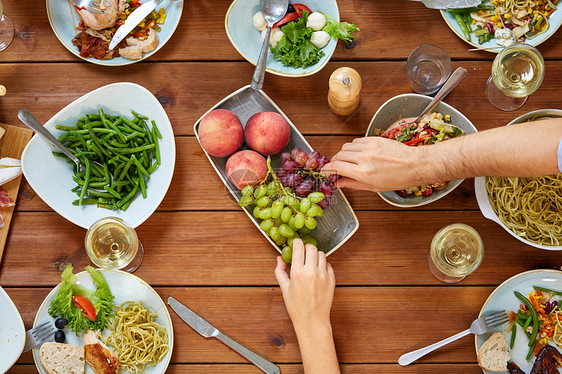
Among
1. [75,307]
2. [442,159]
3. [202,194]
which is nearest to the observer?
[442,159]

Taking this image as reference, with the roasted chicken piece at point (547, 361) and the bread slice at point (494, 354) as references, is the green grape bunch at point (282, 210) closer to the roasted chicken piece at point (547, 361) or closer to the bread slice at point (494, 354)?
the bread slice at point (494, 354)

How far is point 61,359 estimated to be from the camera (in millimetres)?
1434

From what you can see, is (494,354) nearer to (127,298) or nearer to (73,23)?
(127,298)

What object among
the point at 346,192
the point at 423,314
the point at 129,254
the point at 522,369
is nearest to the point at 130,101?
the point at 129,254

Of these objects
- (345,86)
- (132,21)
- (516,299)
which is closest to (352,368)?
(516,299)

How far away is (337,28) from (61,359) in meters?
1.29

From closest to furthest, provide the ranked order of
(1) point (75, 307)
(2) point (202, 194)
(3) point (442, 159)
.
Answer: (3) point (442, 159)
(1) point (75, 307)
(2) point (202, 194)

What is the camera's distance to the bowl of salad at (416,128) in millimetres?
1443

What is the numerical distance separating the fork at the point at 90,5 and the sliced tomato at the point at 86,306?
875 mm

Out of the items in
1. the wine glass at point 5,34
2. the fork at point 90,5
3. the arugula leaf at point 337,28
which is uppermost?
the arugula leaf at point 337,28

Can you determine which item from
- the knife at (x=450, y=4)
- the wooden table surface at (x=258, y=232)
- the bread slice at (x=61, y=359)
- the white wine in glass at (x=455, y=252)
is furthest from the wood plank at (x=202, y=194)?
the knife at (x=450, y=4)

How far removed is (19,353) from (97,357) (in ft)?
0.73

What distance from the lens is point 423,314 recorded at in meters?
1.54

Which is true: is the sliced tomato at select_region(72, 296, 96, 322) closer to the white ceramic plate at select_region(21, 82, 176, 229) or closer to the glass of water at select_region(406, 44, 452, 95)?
the white ceramic plate at select_region(21, 82, 176, 229)
